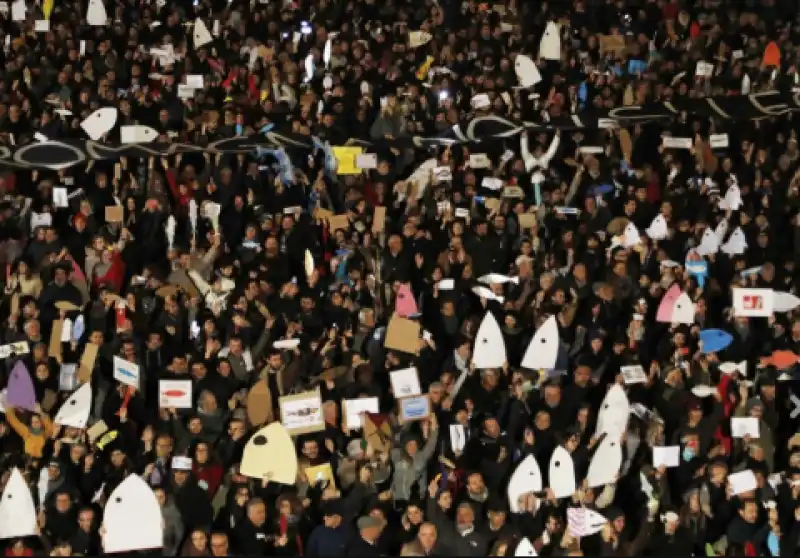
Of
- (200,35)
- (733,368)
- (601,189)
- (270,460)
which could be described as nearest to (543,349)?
(733,368)

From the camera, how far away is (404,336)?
9.93m

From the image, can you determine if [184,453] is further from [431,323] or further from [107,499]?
[431,323]

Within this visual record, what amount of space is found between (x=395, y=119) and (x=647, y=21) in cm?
377

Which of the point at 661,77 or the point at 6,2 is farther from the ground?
the point at 6,2

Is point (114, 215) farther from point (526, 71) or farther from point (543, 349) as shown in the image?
point (526, 71)

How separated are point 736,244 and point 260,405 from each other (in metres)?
4.96

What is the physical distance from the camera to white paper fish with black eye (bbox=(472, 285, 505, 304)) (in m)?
10.4

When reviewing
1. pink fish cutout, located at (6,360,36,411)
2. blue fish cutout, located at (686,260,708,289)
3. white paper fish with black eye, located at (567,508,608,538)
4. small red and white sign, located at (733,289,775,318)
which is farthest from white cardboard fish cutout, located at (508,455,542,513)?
pink fish cutout, located at (6,360,36,411)

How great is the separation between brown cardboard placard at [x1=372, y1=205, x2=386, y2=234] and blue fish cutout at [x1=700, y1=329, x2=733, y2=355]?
3247 mm

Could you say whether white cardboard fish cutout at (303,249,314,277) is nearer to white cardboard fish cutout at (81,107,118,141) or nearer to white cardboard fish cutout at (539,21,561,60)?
white cardboard fish cutout at (81,107,118,141)

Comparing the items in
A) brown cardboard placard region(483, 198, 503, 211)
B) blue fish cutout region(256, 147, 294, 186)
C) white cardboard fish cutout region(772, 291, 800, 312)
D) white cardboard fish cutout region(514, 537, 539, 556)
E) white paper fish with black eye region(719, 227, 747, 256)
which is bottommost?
white cardboard fish cutout region(514, 537, 539, 556)

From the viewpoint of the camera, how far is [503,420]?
9.28m

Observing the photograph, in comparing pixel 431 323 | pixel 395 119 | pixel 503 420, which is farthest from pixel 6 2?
pixel 503 420

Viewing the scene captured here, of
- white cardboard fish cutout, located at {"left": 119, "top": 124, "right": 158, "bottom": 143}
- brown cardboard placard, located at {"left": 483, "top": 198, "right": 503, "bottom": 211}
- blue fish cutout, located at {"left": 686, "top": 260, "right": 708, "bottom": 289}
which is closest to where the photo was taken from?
blue fish cutout, located at {"left": 686, "top": 260, "right": 708, "bottom": 289}
